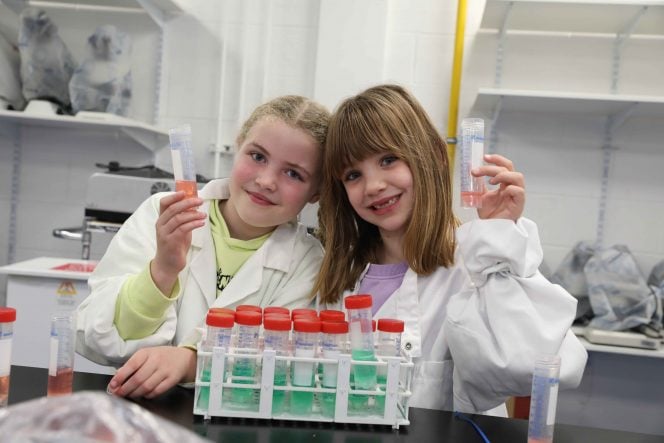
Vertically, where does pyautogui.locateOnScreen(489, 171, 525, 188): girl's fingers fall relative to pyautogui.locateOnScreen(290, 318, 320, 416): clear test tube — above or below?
above

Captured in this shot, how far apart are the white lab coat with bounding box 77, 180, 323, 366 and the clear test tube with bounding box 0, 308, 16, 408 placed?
244 millimetres

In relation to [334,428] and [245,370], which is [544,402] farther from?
[245,370]

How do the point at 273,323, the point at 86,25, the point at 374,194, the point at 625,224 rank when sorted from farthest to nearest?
the point at 86,25 < the point at 625,224 < the point at 374,194 < the point at 273,323

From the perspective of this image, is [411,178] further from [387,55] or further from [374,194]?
[387,55]

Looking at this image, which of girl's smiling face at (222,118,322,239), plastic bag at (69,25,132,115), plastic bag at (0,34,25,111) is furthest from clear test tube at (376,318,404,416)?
plastic bag at (0,34,25,111)

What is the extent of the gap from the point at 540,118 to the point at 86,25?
7.22 feet

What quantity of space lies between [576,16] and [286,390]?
2224 mm

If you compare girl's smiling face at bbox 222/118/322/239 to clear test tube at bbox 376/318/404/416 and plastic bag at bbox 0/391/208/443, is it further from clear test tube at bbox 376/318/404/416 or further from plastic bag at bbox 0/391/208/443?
plastic bag at bbox 0/391/208/443

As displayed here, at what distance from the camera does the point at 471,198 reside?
1076 mm

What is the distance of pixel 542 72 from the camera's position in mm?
2648

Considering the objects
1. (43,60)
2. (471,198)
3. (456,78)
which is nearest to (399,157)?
(471,198)

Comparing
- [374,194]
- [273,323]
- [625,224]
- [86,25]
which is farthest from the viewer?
[86,25]

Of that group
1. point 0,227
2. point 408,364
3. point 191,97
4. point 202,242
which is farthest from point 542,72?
point 0,227

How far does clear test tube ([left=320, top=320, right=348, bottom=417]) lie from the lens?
0.78 metres
